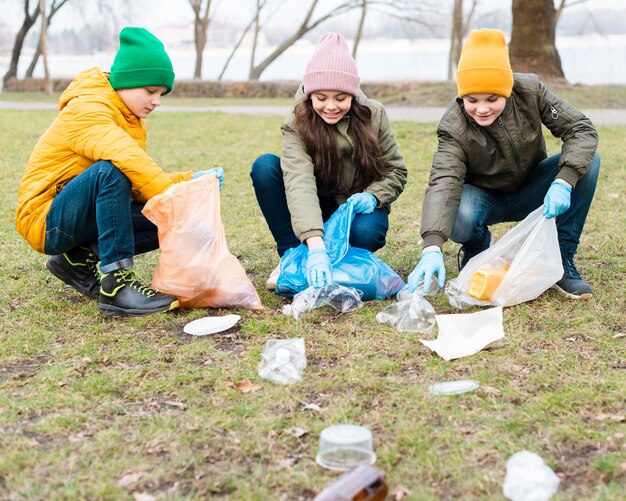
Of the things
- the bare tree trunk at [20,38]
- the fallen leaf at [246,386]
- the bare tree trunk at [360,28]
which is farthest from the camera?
the bare tree trunk at [20,38]

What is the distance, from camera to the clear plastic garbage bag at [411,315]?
109 inches

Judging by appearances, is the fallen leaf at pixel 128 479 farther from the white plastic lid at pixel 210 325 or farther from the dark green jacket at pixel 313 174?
the dark green jacket at pixel 313 174

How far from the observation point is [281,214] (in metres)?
3.27

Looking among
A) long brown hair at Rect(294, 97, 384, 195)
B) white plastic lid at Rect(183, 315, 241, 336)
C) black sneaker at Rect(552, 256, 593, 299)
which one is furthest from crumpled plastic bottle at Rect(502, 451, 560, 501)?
long brown hair at Rect(294, 97, 384, 195)

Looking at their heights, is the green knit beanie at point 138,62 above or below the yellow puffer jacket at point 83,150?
above

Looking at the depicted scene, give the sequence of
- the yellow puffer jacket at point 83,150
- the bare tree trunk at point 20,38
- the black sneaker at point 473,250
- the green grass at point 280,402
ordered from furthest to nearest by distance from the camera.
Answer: the bare tree trunk at point 20,38
the black sneaker at point 473,250
the yellow puffer jacket at point 83,150
the green grass at point 280,402

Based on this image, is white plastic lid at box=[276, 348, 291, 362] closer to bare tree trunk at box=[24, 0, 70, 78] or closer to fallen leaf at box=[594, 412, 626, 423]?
fallen leaf at box=[594, 412, 626, 423]

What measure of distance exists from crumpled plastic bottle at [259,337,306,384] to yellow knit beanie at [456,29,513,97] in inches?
46.0

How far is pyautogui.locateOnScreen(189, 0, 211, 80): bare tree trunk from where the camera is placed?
2280cm

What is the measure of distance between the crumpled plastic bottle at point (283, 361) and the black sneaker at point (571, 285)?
117cm

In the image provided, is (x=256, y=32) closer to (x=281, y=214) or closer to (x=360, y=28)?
(x=360, y=28)

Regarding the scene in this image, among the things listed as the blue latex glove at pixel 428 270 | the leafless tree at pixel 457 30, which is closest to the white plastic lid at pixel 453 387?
the blue latex glove at pixel 428 270

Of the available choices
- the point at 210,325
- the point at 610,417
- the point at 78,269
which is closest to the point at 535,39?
the point at 78,269

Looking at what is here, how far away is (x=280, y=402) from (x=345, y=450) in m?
0.37
